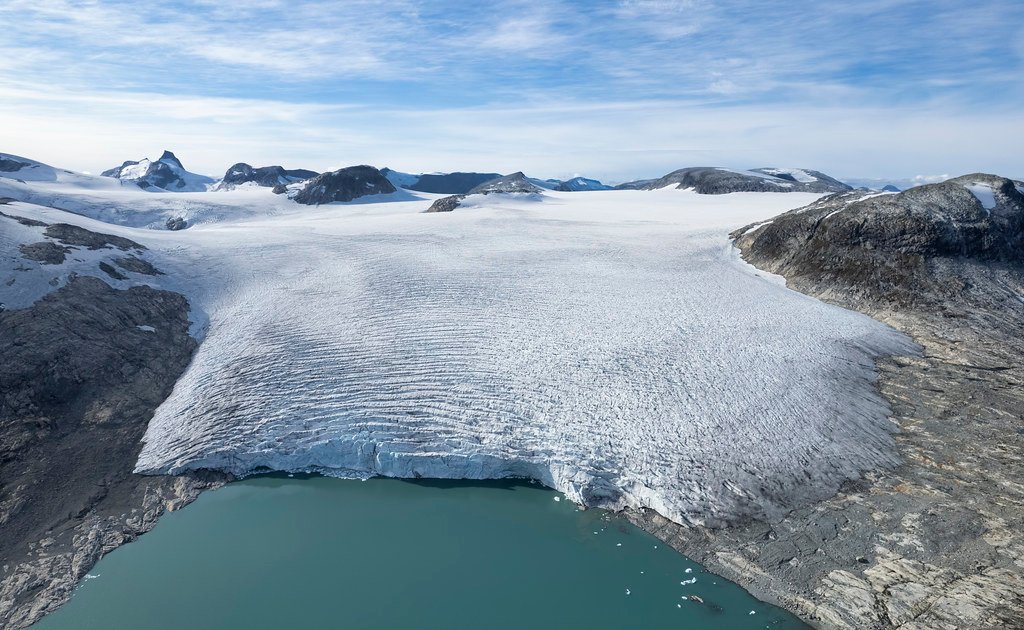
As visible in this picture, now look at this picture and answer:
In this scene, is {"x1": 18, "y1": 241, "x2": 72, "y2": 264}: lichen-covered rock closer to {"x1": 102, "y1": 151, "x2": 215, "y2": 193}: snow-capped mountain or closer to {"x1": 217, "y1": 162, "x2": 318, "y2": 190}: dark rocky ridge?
{"x1": 217, "y1": 162, "x2": 318, "y2": 190}: dark rocky ridge

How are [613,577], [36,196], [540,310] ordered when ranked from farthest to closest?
1. [36,196]
2. [540,310]
3. [613,577]

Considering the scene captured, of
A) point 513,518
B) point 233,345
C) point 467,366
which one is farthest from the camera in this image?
point 233,345

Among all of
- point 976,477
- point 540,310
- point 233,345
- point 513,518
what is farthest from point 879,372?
point 233,345

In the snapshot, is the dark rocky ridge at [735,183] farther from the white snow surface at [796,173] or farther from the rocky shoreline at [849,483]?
the rocky shoreline at [849,483]

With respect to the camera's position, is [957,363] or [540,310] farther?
[540,310]

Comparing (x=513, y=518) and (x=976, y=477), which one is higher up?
(x=976, y=477)

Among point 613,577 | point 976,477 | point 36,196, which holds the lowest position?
point 613,577

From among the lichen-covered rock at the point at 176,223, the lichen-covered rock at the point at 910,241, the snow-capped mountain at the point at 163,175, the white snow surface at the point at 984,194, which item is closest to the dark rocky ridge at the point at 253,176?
the snow-capped mountain at the point at 163,175

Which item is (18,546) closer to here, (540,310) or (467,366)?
(467,366)

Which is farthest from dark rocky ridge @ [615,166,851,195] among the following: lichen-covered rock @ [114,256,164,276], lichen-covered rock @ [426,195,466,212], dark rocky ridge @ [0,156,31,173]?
dark rocky ridge @ [0,156,31,173]
